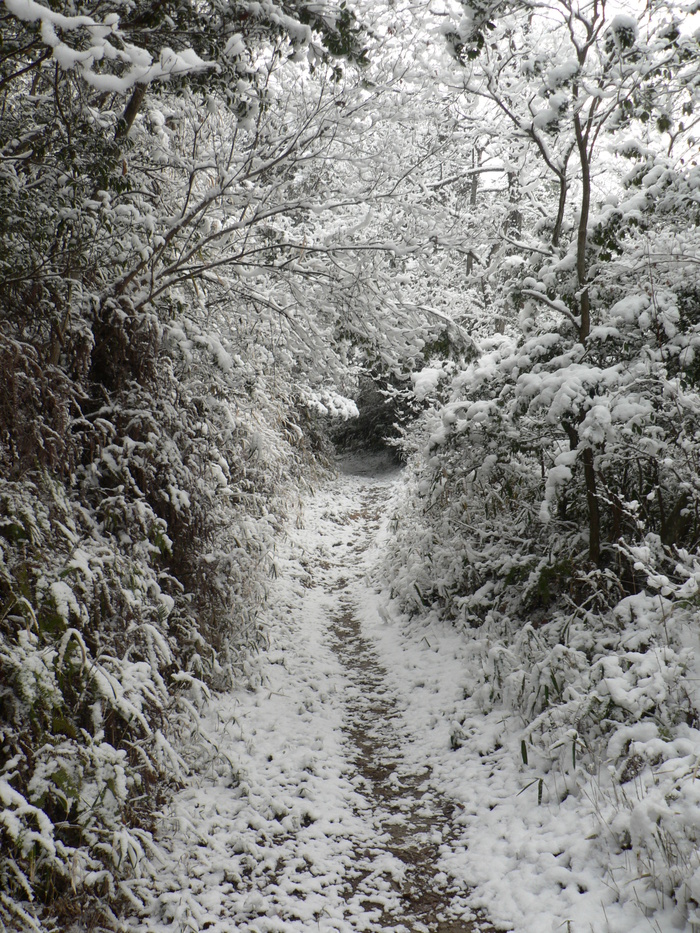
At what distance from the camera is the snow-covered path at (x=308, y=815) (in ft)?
11.0

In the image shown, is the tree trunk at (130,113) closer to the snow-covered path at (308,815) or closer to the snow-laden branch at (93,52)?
the snow-laden branch at (93,52)

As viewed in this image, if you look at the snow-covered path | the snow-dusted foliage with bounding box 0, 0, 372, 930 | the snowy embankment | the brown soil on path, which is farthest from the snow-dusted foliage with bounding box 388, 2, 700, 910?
the snow-dusted foliage with bounding box 0, 0, 372, 930

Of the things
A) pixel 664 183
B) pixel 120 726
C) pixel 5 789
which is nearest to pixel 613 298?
pixel 664 183

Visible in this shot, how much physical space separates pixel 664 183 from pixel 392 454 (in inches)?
646

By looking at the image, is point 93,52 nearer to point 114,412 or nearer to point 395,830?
point 114,412

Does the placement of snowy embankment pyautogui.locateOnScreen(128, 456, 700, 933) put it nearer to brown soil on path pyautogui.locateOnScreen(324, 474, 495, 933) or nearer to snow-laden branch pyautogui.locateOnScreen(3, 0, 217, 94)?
brown soil on path pyautogui.locateOnScreen(324, 474, 495, 933)

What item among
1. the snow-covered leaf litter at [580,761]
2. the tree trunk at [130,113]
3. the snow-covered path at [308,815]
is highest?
the tree trunk at [130,113]

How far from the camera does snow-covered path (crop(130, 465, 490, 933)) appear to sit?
3361mm

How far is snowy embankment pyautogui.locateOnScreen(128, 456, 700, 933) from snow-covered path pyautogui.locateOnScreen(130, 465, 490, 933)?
0.01 meters

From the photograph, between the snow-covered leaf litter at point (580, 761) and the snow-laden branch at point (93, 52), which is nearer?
the snow-laden branch at point (93, 52)

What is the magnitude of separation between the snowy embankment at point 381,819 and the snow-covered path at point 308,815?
0.01 metres

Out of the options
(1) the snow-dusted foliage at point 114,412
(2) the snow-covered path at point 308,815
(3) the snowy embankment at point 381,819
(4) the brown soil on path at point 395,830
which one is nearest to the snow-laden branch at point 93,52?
(1) the snow-dusted foliage at point 114,412

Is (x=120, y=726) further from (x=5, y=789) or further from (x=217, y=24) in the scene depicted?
A: (x=217, y=24)

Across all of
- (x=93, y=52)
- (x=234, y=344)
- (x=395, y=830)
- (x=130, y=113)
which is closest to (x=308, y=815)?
(x=395, y=830)
